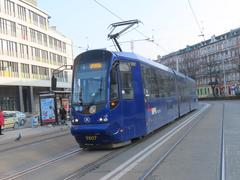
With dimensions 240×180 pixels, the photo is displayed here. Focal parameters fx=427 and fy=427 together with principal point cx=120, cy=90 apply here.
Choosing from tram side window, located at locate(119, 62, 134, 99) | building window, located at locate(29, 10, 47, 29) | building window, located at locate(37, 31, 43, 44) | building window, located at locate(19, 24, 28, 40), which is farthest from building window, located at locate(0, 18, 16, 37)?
tram side window, located at locate(119, 62, 134, 99)

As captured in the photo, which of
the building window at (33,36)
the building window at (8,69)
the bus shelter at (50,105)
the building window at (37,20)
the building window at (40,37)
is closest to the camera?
the bus shelter at (50,105)

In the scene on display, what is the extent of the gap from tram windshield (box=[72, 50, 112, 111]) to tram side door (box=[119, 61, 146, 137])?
2.43ft

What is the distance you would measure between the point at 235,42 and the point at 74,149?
110 metres

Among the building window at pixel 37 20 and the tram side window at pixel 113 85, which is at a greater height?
the building window at pixel 37 20

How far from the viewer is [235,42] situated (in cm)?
11838

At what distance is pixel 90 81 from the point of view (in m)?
13.8

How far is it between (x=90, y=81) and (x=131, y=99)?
180cm

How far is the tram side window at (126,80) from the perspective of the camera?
14.3m

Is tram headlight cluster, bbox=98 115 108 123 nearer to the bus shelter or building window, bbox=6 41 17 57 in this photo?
the bus shelter

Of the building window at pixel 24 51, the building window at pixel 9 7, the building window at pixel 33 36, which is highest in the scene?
the building window at pixel 9 7

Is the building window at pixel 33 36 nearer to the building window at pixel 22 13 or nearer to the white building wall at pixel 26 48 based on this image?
the white building wall at pixel 26 48

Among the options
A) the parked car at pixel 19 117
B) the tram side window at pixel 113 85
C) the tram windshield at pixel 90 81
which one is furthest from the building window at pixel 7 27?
the tram side window at pixel 113 85

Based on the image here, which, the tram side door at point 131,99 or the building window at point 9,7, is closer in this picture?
the tram side door at point 131,99

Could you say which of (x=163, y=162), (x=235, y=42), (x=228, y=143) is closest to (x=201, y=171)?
(x=163, y=162)
